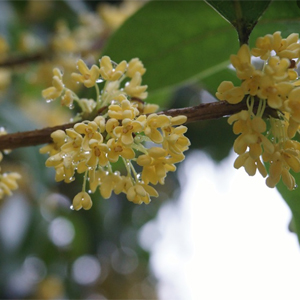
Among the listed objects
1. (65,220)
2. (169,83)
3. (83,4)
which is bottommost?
(65,220)

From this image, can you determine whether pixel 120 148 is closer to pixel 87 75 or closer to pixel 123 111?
pixel 123 111

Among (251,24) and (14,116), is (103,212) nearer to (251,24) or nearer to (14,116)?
(14,116)

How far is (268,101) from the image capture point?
1.94 ft

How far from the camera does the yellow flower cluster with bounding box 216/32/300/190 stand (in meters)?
0.59

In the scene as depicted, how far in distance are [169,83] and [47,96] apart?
0.43 m

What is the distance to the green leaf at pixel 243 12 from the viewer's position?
26.4 inches

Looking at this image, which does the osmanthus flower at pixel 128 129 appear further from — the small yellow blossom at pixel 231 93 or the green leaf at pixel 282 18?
the green leaf at pixel 282 18

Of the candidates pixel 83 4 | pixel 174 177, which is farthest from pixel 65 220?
pixel 83 4

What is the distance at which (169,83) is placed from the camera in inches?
45.1

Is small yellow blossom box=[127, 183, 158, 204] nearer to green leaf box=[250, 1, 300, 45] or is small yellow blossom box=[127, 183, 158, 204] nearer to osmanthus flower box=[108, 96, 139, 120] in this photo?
osmanthus flower box=[108, 96, 139, 120]

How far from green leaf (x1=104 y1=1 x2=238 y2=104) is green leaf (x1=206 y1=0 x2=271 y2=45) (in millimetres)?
340

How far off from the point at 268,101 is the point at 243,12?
0.56 ft

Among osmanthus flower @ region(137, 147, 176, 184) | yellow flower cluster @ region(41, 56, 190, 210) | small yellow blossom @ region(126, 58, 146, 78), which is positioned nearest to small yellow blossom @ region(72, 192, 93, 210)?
yellow flower cluster @ region(41, 56, 190, 210)

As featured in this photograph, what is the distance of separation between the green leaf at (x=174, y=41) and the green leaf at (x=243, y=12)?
0.34 metres
